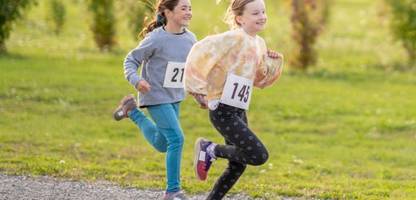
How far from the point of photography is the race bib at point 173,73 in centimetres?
793

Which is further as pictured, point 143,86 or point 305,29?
point 305,29

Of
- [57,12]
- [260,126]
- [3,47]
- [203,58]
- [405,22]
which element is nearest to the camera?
[203,58]

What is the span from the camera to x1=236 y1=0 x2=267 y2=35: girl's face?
7449 mm

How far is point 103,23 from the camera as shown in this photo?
66.5ft

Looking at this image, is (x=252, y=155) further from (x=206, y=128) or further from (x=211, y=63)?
(x=206, y=128)

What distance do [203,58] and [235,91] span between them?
31 centimetres

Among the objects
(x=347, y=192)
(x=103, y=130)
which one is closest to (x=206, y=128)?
(x=103, y=130)

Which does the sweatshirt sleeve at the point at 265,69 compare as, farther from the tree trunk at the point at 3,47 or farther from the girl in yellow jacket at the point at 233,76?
the tree trunk at the point at 3,47

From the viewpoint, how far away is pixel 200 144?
7883mm

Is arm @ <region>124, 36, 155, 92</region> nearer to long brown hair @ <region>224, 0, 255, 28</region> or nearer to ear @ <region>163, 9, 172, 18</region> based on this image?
ear @ <region>163, 9, 172, 18</region>

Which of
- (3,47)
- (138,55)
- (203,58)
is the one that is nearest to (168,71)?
(138,55)

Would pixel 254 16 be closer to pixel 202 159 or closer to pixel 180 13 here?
A: pixel 180 13

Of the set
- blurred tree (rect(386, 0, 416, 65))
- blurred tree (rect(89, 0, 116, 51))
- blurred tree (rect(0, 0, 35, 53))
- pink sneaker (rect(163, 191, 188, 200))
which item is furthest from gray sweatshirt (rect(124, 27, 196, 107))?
blurred tree (rect(386, 0, 416, 65))

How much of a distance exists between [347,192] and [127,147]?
10.7ft
